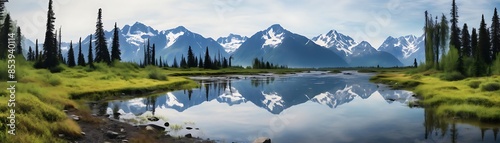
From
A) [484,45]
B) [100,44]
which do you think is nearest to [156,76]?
[100,44]

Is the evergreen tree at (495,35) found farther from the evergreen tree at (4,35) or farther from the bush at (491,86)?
the evergreen tree at (4,35)

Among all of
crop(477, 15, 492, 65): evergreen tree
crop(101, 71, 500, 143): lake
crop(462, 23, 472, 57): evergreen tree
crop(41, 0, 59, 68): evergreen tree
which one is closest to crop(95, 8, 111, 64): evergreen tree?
crop(41, 0, 59, 68): evergreen tree

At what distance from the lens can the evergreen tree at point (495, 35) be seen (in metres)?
94.1

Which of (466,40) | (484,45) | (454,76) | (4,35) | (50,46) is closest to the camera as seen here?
(454,76)

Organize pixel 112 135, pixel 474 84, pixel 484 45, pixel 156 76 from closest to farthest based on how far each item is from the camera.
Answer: pixel 112 135, pixel 474 84, pixel 156 76, pixel 484 45

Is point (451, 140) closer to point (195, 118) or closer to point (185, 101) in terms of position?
point (195, 118)

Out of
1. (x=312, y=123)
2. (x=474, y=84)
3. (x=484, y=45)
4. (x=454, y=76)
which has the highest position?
(x=484, y=45)

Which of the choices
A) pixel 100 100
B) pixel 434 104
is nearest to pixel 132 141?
pixel 100 100

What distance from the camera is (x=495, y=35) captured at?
95.9 m

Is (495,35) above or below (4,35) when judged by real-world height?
above

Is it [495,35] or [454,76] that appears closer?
[454,76]

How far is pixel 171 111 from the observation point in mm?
36531

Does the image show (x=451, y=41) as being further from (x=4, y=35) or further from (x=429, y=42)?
(x=4, y=35)

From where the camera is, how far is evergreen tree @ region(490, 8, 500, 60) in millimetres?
94125
